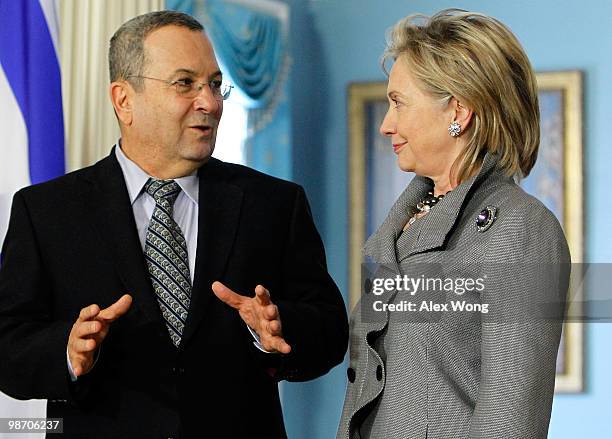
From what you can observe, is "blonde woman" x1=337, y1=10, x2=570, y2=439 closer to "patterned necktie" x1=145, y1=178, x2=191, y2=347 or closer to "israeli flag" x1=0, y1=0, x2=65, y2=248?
"patterned necktie" x1=145, y1=178, x2=191, y2=347

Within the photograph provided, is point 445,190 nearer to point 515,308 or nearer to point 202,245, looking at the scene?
point 515,308

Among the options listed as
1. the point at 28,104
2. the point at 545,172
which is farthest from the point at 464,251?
the point at 545,172

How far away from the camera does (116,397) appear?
226 centimetres

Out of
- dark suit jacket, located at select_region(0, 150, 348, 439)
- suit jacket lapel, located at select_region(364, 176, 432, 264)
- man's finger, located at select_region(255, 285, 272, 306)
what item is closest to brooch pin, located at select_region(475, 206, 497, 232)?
suit jacket lapel, located at select_region(364, 176, 432, 264)

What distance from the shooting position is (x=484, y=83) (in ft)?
6.44

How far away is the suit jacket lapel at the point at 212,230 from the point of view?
2.29 m

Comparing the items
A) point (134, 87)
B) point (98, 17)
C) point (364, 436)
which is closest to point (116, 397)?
point (364, 436)

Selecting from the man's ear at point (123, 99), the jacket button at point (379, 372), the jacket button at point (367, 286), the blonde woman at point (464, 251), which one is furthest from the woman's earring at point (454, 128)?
the man's ear at point (123, 99)

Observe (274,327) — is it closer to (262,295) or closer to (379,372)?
(262,295)

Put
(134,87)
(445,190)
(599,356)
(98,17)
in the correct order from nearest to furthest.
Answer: (445,190) < (134,87) < (98,17) < (599,356)

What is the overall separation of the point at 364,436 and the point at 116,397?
0.58 metres

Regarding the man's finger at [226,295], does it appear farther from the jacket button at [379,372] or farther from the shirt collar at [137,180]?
the shirt collar at [137,180]

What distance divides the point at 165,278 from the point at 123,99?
19.7 inches

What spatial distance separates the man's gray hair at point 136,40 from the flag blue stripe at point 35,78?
618mm
